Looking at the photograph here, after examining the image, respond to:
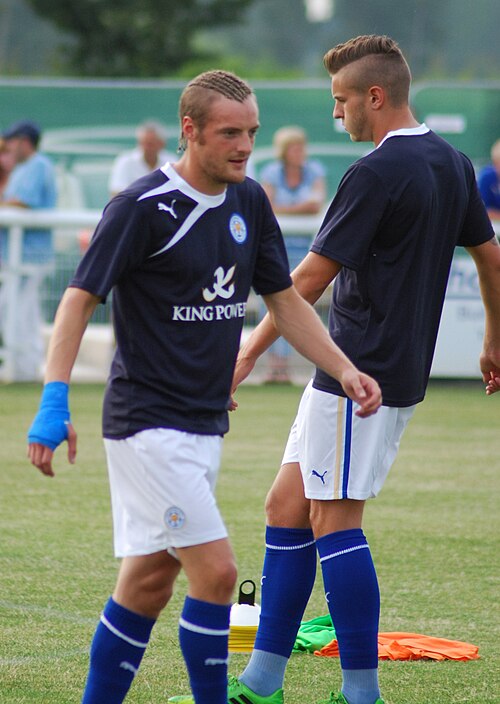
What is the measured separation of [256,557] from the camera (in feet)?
21.1

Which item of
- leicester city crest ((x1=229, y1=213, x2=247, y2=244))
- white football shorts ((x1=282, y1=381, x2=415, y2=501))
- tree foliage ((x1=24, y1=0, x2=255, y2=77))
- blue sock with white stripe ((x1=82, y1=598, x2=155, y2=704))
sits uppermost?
tree foliage ((x1=24, y1=0, x2=255, y2=77))

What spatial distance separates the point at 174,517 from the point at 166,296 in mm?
612

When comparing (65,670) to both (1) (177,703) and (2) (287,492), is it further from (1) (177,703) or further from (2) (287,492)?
(2) (287,492)

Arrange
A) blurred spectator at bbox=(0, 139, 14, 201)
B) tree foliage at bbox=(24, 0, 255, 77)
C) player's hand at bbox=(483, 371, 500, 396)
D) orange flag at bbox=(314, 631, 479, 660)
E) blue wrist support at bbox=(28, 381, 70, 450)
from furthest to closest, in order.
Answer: tree foliage at bbox=(24, 0, 255, 77) → blurred spectator at bbox=(0, 139, 14, 201) → player's hand at bbox=(483, 371, 500, 396) → orange flag at bbox=(314, 631, 479, 660) → blue wrist support at bbox=(28, 381, 70, 450)

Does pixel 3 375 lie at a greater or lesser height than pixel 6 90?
lesser

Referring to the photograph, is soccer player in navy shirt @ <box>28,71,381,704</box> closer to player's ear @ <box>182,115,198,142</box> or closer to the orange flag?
player's ear @ <box>182,115,198,142</box>

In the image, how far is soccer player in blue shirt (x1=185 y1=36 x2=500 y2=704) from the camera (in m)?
4.30

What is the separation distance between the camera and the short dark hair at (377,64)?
4.41 metres

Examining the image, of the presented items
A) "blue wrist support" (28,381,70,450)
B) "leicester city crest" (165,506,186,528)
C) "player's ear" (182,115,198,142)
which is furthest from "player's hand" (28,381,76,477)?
"player's ear" (182,115,198,142)

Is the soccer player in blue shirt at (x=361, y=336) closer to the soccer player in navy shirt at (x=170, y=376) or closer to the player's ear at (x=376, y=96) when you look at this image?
the player's ear at (x=376, y=96)

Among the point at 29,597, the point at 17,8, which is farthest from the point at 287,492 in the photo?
the point at 17,8

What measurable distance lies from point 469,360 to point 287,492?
27.0ft

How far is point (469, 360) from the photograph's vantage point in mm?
12594

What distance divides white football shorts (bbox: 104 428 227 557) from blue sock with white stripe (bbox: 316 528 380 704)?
680 mm
